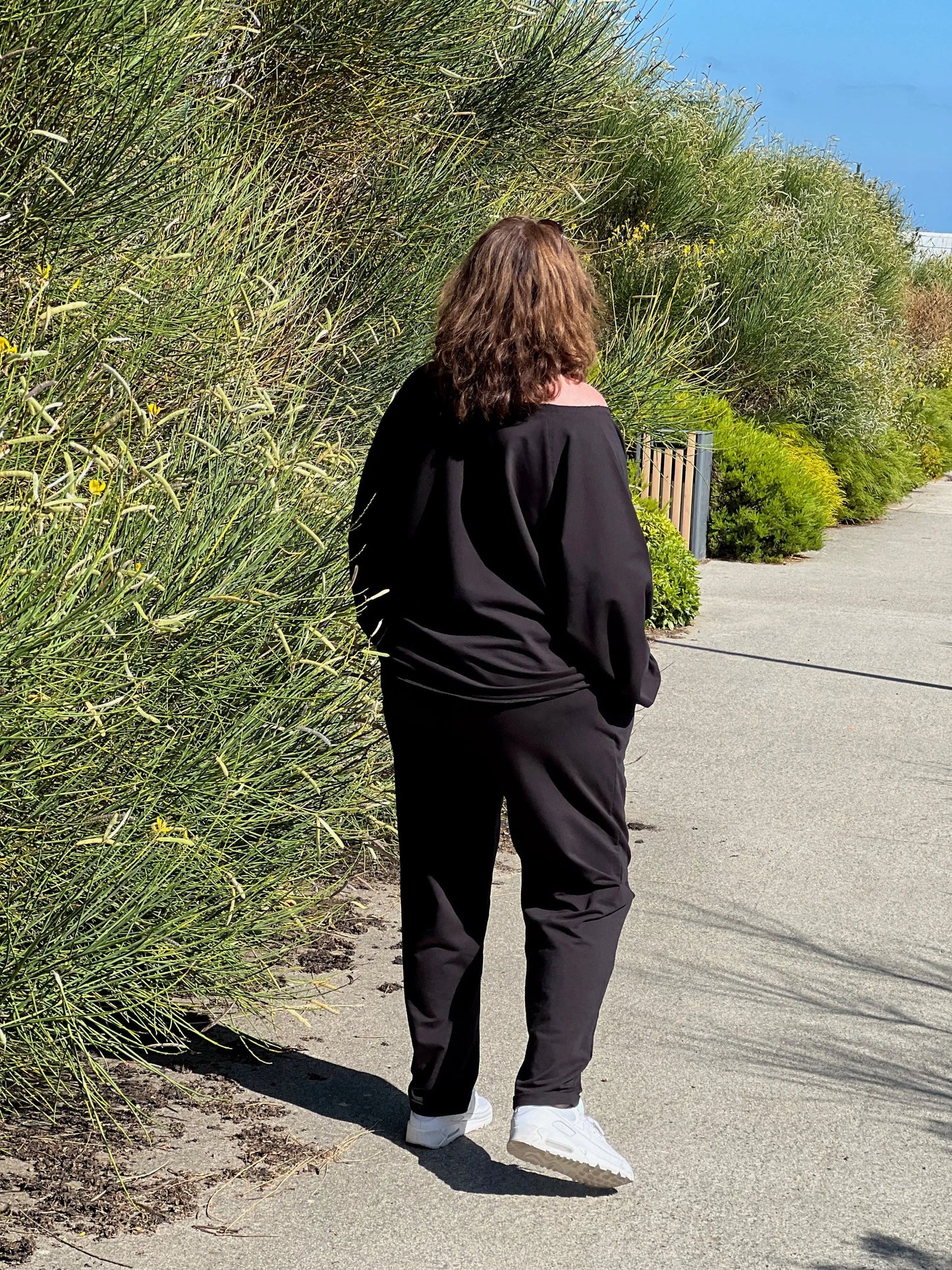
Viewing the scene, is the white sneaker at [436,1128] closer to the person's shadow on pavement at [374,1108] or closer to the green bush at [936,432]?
the person's shadow on pavement at [374,1108]

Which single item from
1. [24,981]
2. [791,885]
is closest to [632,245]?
[791,885]

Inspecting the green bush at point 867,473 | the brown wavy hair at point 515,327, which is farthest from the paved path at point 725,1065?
the green bush at point 867,473

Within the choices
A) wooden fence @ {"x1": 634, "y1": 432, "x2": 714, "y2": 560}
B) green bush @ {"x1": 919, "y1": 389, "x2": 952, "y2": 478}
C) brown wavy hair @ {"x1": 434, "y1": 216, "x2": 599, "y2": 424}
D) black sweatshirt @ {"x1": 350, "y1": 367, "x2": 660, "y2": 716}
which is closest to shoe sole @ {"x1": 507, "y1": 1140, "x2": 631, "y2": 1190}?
black sweatshirt @ {"x1": 350, "y1": 367, "x2": 660, "y2": 716}

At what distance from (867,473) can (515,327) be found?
1483cm

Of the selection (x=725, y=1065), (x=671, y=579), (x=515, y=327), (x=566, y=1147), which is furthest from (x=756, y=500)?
(x=566, y=1147)

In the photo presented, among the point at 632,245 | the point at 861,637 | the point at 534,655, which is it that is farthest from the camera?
the point at 632,245

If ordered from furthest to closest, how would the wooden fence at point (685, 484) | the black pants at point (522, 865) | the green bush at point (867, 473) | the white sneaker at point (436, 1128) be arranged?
the green bush at point (867, 473)
the wooden fence at point (685, 484)
the white sneaker at point (436, 1128)
the black pants at point (522, 865)

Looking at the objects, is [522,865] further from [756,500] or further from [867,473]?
[867,473]

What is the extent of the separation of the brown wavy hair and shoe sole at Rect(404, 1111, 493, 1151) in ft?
5.31

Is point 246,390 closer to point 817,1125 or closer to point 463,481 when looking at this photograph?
point 463,481

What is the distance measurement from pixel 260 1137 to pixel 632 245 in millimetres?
10337

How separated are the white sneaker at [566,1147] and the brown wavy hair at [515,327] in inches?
56.3

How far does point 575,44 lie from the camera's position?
271 inches

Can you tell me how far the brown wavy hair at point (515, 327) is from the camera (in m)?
2.94
